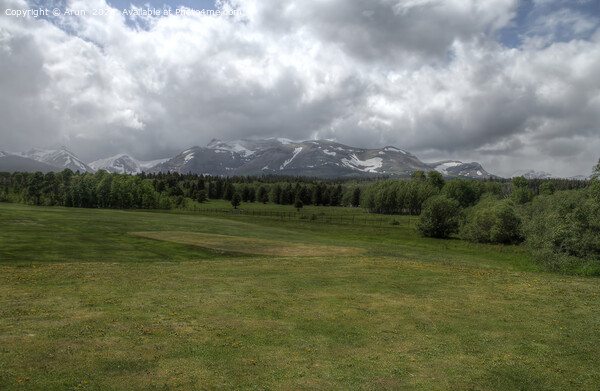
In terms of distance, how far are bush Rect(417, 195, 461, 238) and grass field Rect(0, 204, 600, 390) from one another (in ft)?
203

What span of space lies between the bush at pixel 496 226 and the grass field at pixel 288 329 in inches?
2094

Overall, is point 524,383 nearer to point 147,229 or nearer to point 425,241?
point 147,229

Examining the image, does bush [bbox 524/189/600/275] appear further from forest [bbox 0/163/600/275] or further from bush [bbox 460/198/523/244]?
bush [bbox 460/198/523/244]

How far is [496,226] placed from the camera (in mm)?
79500

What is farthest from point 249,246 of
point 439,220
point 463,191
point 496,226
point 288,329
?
point 463,191

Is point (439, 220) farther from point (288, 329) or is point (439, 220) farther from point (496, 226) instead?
point (288, 329)

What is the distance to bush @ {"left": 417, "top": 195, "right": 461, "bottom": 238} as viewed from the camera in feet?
303

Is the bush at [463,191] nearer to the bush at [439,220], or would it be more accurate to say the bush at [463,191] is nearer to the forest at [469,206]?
the forest at [469,206]

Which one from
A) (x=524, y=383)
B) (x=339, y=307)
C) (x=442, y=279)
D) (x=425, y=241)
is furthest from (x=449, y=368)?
(x=425, y=241)

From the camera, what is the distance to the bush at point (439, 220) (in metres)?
92.4

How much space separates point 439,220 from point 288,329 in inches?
3331

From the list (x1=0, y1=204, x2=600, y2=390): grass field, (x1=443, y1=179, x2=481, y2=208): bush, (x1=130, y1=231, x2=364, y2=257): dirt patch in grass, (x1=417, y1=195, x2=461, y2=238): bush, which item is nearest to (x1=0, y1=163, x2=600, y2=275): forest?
(x1=417, y1=195, x2=461, y2=238): bush

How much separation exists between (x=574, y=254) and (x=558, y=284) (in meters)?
20.5

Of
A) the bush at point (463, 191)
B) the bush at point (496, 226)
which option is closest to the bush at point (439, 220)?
the bush at point (496, 226)
